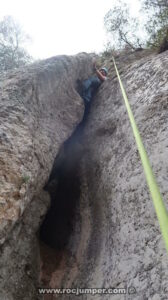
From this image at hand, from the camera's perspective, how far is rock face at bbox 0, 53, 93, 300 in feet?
13.3

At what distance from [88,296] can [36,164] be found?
8.45 feet

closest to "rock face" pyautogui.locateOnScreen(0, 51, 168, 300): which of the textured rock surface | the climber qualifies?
the textured rock surface

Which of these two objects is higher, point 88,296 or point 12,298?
point 12,298

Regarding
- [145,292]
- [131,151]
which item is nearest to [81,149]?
[131,151]

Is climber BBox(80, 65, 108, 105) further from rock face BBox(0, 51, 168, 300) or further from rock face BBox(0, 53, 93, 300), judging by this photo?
rock face BBox(0, 53, 93, 300)

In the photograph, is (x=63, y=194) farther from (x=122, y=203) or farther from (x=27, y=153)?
(x=27, y=153)

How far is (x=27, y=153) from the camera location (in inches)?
184

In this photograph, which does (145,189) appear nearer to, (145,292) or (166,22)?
(145,292)

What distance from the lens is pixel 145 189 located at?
15.8ft

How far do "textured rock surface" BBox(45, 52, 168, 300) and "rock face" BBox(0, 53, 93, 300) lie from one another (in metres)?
0.91

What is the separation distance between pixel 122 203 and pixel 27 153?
2.14m

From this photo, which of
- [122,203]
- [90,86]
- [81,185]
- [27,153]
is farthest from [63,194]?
[90,86]

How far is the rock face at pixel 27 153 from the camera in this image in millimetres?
4039

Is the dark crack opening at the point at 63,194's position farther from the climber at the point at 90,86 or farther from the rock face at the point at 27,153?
the climber at the point at 90,86
